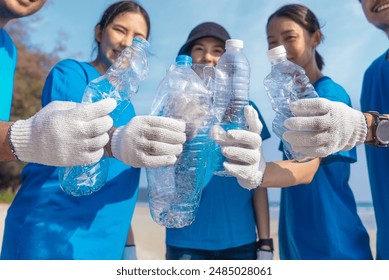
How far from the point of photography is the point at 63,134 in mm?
1427

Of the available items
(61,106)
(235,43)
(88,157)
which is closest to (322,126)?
(235,43)

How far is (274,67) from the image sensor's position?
204 centimetres

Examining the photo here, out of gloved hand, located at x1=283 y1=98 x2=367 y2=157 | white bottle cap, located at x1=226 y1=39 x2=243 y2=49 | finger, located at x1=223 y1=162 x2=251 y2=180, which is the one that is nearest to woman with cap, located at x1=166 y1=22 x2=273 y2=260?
white bottle cap, located at x1=226 y1=39 x2=243 y2=49

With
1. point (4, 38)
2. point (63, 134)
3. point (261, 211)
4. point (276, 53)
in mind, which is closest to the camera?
point (63, 134)

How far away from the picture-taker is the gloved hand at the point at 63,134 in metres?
1.43

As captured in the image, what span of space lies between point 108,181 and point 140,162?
51 centimetres

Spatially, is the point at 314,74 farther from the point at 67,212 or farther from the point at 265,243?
the point at 67,212

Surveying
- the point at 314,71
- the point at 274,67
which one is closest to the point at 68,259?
the point at 274,67

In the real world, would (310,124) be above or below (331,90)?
below

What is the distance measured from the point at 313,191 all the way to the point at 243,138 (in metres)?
0.90

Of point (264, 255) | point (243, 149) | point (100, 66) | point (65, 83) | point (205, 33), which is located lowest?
point (264, 255)

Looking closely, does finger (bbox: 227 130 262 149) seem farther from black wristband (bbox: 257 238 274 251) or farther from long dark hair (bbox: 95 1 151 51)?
long dark hair (bbox: 95 1 151 51)

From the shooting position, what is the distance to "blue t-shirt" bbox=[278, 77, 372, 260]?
2.21 m

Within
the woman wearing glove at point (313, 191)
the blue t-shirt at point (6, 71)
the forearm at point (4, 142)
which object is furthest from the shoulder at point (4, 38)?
the woman wearing glove at point (313, 191)
